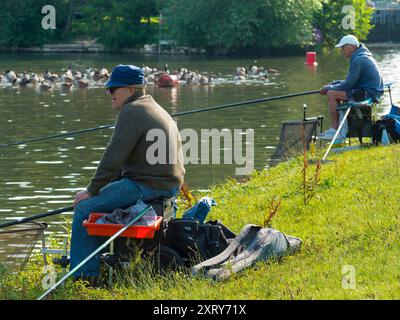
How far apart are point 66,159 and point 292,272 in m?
15.7

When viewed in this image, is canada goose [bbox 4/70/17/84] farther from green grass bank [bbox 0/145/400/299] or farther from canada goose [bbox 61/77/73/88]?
green grass bank [bbox 0/145/400/299]

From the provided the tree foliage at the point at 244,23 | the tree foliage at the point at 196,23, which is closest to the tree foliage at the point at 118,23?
the tree foliage at the point at 196,23

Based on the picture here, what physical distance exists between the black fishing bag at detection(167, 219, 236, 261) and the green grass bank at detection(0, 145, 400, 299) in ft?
1.13

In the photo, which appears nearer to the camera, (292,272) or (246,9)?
(292,272)

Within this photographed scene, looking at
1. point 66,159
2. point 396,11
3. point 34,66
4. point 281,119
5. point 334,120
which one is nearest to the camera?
point 334,120

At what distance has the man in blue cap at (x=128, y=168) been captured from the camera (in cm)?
833

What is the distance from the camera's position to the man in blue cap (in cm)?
833

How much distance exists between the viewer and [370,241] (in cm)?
851

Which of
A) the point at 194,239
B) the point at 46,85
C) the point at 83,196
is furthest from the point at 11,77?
the point at 194,239

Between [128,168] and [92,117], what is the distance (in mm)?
24417

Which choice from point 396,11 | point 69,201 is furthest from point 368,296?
point 396,11

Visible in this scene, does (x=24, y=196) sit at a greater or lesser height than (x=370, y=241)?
lesser
